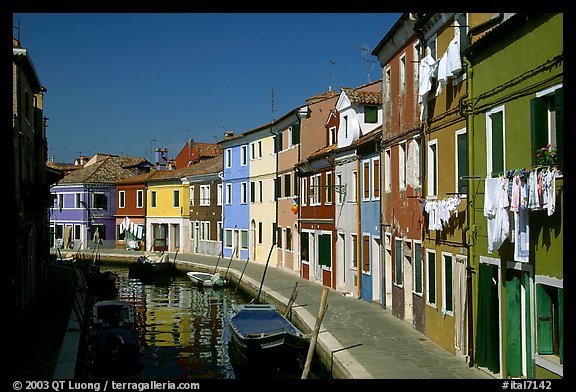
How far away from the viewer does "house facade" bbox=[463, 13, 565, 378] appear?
31.0ft

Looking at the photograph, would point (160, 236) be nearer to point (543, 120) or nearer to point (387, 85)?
point (387, 85)

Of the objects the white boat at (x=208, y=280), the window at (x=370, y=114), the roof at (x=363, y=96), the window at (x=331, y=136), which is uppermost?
the roof at (x=363, y=96)

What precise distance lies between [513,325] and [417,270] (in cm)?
561

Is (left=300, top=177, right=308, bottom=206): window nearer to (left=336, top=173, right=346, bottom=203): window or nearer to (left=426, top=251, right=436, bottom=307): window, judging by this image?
(left=336, top=173, right=346, bottom=203): window

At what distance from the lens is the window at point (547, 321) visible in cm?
981

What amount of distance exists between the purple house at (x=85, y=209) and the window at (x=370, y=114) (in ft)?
110

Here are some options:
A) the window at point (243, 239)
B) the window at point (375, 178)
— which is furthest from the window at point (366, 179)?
the window at point (243, 239)

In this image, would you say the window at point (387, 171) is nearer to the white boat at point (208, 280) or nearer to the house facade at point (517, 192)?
the house facade at point (517, 192)

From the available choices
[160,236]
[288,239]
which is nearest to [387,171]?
[288,239]

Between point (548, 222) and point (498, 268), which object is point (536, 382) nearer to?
point (548, 222)

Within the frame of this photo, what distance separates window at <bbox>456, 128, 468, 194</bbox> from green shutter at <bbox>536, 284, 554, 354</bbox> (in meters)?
3.57

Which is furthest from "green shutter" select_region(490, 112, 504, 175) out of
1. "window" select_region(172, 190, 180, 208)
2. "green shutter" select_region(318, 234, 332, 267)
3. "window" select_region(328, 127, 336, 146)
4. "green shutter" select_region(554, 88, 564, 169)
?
"window" select_region(172, 190, 180, 208)

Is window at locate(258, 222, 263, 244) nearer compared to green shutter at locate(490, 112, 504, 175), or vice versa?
green shutter at locate(490, 112, 504, 175)

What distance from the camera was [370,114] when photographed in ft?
79.8
